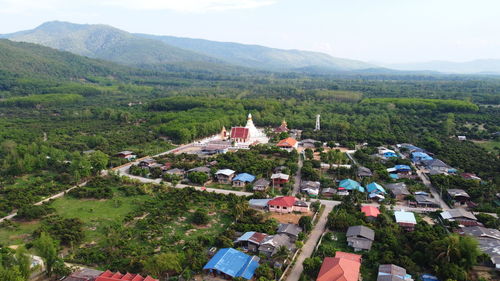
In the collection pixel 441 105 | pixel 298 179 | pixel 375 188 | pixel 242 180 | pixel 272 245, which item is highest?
pixel 441 105

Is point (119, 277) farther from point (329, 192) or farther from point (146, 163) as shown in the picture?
point (146, 163)

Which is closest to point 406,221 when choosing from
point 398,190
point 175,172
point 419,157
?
point 398,190

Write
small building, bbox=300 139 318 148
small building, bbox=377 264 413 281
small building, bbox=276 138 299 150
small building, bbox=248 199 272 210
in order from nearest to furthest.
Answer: small building, bbox=377 264 413 281
small building, bbox=248 199 272 210
small building, bbox=276 138 299 150
small building, bbox=300 139 318 148

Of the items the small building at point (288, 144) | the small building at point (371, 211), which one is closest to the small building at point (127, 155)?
the small building at point (288, 144)

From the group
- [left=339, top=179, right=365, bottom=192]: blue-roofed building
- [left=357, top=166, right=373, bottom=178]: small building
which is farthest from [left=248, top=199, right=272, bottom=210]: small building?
[left=357, top=166, right=373, bottom=178]: small building

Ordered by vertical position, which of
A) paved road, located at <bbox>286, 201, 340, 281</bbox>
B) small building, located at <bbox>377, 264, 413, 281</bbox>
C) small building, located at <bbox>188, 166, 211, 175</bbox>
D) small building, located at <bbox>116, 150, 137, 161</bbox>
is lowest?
small building, located at <bbox>116, 150, 137, 161</bbox>

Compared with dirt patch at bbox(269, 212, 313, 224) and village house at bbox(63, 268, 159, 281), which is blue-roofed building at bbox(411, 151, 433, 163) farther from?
village house at bbox(63, 268, 159, 281)

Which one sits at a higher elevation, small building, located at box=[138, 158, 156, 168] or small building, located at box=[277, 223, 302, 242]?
small building, located at box=[277, 223, 302, 242]

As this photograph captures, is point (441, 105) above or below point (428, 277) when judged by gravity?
above
